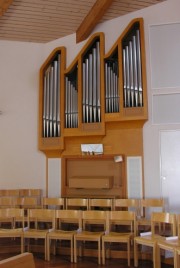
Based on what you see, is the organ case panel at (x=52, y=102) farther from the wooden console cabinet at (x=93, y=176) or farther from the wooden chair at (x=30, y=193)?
the wooden chair at (x=30, y=193)

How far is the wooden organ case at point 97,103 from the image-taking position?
7.08 metres

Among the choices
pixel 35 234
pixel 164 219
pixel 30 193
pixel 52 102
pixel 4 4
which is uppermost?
pixel 4 4

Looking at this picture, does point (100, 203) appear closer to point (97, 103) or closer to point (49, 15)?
point (97, 103)

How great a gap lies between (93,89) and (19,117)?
197cm

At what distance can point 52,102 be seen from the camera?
7793mm

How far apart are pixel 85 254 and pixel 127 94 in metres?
3.39

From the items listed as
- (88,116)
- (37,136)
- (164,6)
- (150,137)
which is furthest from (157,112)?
(37,136)

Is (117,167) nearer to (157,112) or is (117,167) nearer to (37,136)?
(157,112)

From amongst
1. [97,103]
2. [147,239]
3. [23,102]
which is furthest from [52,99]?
[147,239]

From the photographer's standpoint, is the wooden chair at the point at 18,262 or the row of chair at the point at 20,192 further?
the row of chair at the point at 20,192

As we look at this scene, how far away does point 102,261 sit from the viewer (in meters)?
4.94

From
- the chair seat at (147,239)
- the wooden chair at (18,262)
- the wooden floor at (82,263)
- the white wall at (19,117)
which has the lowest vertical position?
the wooden floor at (82,263)

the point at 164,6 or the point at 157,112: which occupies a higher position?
the point at 164,6

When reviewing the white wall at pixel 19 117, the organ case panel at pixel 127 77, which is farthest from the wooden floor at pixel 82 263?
the organ case panel at pixel 127 77
